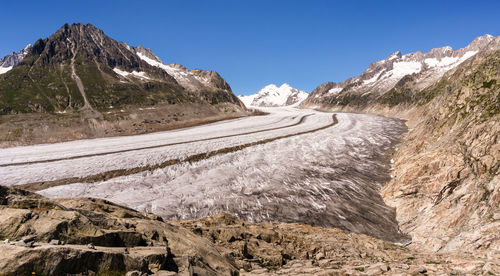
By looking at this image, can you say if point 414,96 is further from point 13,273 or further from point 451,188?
point 13,273

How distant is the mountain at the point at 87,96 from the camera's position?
8419 centimetres

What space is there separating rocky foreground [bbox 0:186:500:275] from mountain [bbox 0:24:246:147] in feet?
261

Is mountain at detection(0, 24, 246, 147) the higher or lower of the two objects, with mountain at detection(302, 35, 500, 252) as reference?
higher

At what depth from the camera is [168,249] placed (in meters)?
10.6

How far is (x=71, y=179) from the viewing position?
106ft

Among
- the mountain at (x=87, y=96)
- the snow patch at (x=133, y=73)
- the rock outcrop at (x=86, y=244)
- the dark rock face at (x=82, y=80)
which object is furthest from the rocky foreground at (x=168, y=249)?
the snow patch at (x=133, y=73)

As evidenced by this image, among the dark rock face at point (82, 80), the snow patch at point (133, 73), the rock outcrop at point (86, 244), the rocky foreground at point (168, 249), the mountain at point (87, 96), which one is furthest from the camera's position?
the snow patch at point (133, 73)

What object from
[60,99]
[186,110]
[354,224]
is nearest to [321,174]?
[354,224]

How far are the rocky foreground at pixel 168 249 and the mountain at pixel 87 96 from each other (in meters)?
79.5

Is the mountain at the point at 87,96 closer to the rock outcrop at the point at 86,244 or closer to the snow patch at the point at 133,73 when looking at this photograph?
the snow patch at the point at 133,73

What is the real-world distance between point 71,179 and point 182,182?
45.1 feet

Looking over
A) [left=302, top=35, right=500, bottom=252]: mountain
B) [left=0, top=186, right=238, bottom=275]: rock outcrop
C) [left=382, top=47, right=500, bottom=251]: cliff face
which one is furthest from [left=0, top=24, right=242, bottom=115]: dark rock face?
[left=0, top=186, right=238, bottom=275]: rock outcrop

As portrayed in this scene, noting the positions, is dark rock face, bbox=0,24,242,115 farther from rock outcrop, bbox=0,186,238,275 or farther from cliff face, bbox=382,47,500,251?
rock outcrop, bbox=0,186,238,275

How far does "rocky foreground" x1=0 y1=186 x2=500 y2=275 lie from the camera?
7668 millimetres
